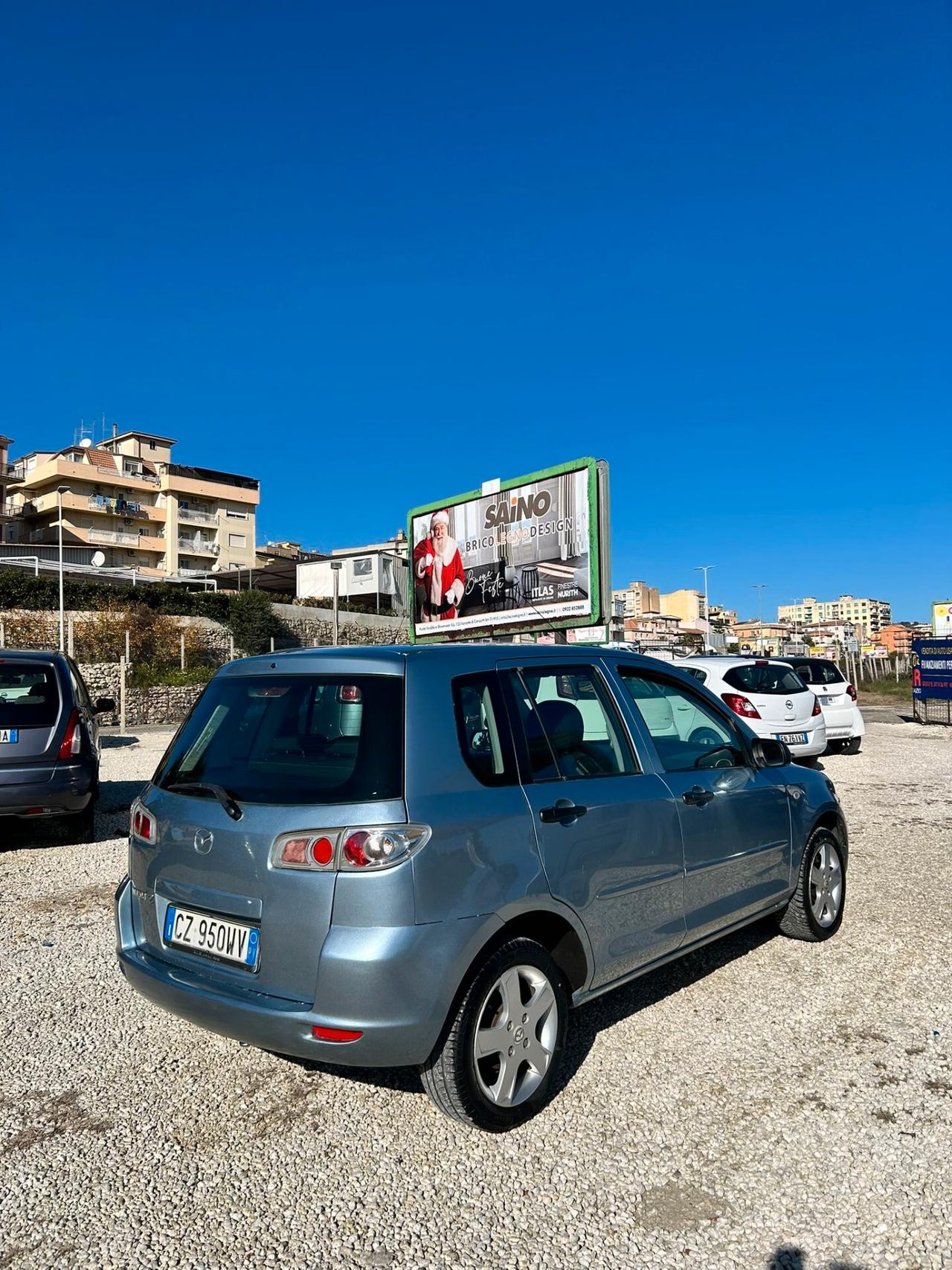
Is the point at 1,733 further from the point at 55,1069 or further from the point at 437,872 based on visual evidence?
the point at 437,872

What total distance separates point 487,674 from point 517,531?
56.2 ft

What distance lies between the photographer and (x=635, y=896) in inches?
129

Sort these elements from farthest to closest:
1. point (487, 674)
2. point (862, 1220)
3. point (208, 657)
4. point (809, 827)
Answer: point (208, 657) → point (809, 827) → point (487, 674) → point (862, 1220)

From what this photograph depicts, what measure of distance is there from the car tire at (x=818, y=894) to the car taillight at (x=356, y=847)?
2.73 meters

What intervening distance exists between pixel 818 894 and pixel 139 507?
69167 millimetres

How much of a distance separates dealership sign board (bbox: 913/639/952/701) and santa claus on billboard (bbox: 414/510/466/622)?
11410 millimetres

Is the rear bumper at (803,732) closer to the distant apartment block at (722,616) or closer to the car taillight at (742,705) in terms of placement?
the car taillight at (742,705)

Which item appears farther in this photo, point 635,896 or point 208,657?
point 208,657

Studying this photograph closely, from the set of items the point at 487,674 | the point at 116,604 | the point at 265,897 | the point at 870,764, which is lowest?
the point at 870,764

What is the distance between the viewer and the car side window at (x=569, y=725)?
10.4ft

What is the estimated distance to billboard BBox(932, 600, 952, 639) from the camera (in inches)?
1264

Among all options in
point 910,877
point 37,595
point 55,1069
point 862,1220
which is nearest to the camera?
point 862,1220

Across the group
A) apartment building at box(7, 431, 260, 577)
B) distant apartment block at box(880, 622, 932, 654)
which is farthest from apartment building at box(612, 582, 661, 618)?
apartment building at box(7, 431, 260, 577)

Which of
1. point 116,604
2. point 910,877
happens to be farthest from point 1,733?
point 116,604
